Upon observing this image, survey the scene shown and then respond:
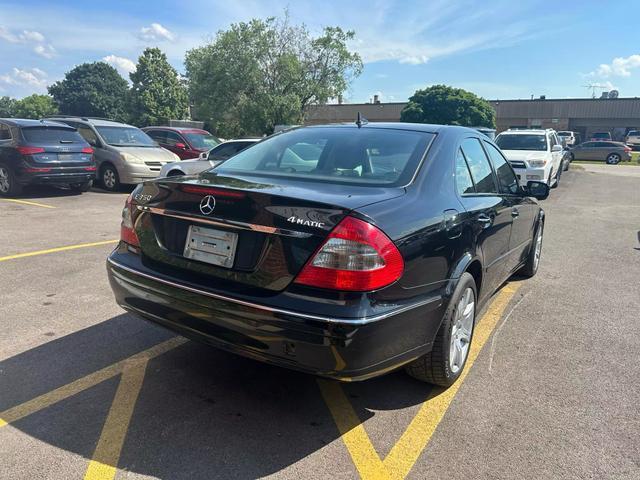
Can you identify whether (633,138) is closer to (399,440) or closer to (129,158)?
(129,158)

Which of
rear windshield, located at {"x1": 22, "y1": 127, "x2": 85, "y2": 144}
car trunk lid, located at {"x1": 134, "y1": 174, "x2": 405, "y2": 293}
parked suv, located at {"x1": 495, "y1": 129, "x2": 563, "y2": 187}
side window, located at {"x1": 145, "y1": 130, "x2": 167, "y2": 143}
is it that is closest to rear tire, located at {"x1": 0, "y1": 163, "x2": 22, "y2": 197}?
rear windshield, located at {"x1": 22, "y1": 127, "x2": 85, "y2": 144}

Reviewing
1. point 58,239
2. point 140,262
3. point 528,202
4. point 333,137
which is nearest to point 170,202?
point 140,262

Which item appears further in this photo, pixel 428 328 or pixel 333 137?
pixel 333 137

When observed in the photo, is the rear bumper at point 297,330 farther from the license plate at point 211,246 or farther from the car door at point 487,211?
the car door at point 487,211

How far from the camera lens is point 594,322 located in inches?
176

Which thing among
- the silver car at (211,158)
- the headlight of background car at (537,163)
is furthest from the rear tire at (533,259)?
the headlight of background car at (537,163)

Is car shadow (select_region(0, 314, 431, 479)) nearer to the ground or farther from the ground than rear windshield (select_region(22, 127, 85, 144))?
nearer to the ground

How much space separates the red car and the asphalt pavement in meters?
10.5

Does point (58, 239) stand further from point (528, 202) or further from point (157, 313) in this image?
point (528, 202)

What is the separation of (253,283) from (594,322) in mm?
3513

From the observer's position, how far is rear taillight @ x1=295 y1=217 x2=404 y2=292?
7.74 feet

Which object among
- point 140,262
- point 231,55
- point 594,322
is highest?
point 231,55

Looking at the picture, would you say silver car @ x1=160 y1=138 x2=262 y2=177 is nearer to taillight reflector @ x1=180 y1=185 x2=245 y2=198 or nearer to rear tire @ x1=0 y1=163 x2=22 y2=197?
rear tire @ x1=0 y1=163 x2=22 y2=197

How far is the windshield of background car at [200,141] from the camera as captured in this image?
15.0m
